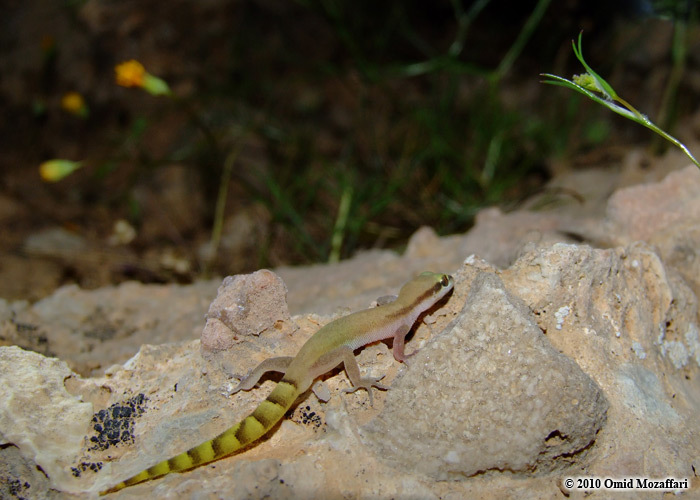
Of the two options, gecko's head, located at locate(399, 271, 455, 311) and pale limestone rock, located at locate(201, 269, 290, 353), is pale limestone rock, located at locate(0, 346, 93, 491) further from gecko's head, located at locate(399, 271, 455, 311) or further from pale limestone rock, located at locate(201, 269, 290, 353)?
gecko's head, located at locate(399, 271, 455, 311)

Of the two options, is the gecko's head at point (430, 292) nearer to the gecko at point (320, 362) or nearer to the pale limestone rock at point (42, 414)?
the gecko at point (320, 362)

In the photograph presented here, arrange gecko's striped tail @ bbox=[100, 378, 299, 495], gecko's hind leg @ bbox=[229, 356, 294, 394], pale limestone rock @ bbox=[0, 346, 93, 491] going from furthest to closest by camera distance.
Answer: gecko's hind leg @ bbox=[229, 356, 294, 394]
pale limestone rock @ bbox=[0, 346, 93, 491]
gecko's striped tail @ bbox=[100, 378, 299, 495]

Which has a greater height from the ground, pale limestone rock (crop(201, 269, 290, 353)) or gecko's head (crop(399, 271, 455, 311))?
pale limestone rock (crop(201, 269, 290, 353))

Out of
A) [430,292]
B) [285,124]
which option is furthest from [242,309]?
[285,124]

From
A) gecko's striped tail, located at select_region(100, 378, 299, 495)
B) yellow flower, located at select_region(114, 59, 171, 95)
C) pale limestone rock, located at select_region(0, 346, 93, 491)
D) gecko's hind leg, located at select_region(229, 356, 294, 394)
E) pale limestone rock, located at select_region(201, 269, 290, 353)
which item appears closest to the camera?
gecko's striped tail, located at select_region(100, 378, 299, 495)

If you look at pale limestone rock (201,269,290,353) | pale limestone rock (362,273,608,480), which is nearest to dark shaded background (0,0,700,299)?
pale limestone rock (201,269,290,353)

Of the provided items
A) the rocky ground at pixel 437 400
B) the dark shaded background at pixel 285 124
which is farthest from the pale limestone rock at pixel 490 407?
the dark shaded background at pixel 285 124

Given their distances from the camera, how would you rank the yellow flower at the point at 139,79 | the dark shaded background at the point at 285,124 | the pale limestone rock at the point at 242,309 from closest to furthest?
the pale limestone rock at the point at 242,309
the yellow flower at the point at 139,79
the dark shaded background at the point at 285,124
